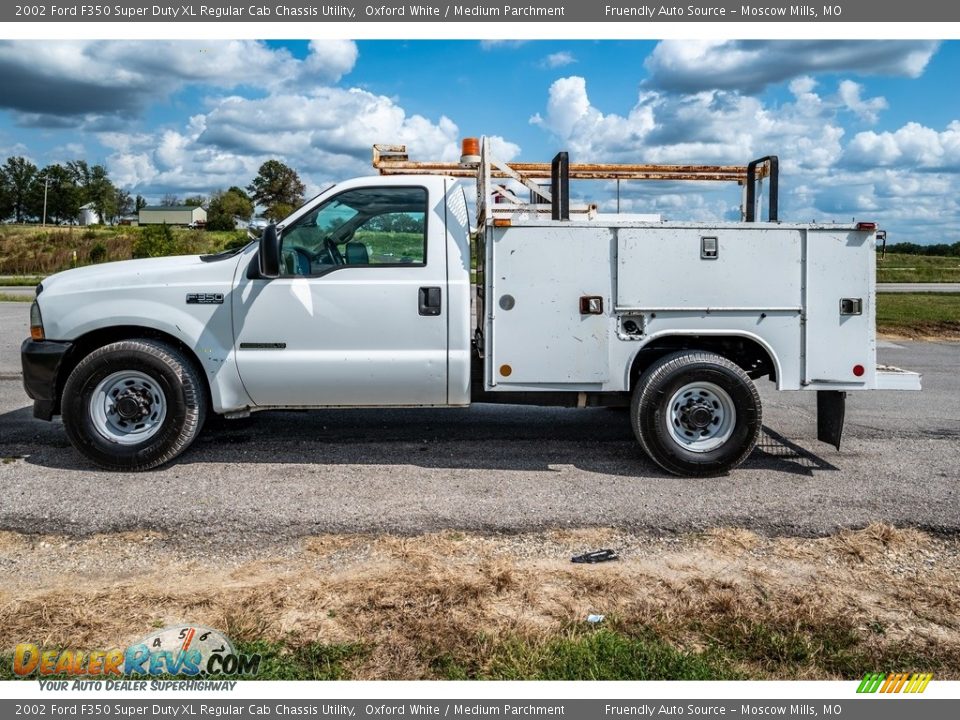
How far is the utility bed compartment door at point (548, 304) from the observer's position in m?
5.71

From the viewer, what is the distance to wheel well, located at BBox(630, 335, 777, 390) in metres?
6.04

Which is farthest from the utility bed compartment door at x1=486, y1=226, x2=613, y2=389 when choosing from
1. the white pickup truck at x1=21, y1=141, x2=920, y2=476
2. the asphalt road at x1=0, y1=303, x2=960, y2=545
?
the asphalt road at x1=0, y1=303, x2=960, y2=545

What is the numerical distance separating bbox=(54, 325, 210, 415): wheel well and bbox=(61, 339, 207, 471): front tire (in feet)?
0.22

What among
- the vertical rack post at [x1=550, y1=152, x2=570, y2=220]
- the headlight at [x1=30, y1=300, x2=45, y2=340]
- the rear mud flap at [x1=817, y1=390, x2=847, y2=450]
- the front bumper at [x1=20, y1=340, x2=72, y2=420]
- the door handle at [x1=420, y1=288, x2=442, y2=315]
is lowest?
the rear mud flap at [x1=817, y1=390, x2=847, y2=450]

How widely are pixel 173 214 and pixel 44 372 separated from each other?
355 feet

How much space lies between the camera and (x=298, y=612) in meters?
3.74

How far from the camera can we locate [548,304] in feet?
19.0

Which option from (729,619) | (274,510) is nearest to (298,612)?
(274,510)

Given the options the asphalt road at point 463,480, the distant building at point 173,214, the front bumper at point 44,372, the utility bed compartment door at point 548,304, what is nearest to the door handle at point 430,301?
the utility bed compartment door at point 548,304

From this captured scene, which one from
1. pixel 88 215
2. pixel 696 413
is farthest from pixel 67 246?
pixel 696 413

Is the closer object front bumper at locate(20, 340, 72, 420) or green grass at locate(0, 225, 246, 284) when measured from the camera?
front bumper at locate(20, 340, 72, 420)

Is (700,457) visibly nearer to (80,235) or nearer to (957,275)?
(957,275)

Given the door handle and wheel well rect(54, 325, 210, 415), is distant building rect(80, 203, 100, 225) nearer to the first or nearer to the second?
wheel well rect(54, 325, 210, 415)

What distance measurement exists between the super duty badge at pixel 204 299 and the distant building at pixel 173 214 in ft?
334
